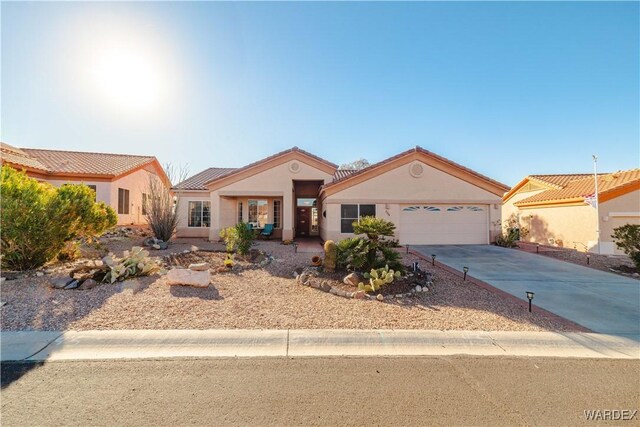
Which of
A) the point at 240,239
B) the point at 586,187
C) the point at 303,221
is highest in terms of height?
the point at 586,187

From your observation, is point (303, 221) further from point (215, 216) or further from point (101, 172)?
point (101, 172)

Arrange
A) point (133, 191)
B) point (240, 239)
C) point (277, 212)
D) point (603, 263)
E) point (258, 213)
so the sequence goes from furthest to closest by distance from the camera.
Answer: point (133, 191), point (277, 212), point (258, 213), point (603, 263), point (240, 239)

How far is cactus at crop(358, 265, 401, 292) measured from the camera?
22.8 feet

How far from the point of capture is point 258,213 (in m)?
18.4

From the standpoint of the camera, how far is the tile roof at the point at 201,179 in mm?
18025

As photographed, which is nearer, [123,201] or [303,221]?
[123,201]

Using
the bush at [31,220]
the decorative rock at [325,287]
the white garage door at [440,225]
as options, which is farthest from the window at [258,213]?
the decorative rock at [325,287]

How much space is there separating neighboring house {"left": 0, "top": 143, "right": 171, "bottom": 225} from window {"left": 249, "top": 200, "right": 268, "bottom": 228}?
615 centimetres

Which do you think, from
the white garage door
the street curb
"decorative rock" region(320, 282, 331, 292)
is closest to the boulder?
"decorative rock" region(320, 282, 331, 292)

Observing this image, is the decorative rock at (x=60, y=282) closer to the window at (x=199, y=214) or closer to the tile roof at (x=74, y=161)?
the window at (x=199, y=214)

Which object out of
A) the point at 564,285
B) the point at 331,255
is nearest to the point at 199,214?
the point at 331,255

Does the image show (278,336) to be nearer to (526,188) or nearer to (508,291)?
(508,291)

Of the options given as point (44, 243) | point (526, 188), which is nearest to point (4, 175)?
point (44, 243)

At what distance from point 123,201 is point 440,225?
22.1m
